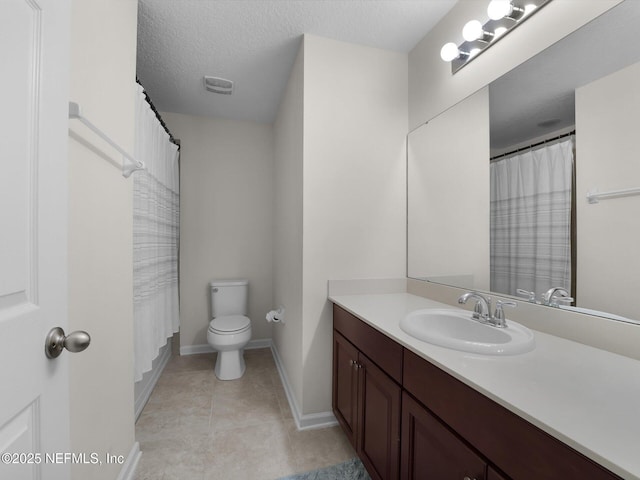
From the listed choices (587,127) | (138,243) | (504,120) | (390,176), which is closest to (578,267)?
(587,127)

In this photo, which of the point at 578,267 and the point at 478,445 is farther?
the point at 578,267

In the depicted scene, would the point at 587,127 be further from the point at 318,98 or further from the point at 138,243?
the point at 138,243

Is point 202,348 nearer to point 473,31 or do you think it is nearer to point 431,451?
point 431,451

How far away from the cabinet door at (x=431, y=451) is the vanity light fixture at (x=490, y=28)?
5.37 feet

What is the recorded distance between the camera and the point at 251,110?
2.77m

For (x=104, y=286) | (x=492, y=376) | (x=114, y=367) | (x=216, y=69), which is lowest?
(x=114, y=367)

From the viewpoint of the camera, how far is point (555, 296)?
108cm

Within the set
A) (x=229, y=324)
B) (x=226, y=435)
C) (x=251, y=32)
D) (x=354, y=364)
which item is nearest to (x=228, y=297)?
(x=229, y=324)

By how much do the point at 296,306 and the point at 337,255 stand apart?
0.45 meters

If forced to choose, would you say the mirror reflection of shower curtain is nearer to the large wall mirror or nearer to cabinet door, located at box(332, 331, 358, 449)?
the large wall mirror

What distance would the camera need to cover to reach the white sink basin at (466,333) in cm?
89

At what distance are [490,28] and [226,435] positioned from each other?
8.54 ft

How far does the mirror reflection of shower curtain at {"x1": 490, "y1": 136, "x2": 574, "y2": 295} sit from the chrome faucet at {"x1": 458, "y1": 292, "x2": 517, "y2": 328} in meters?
0.18

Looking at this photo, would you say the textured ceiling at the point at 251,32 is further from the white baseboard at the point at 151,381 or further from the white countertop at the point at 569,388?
the white baseboard at the point at 151,381
